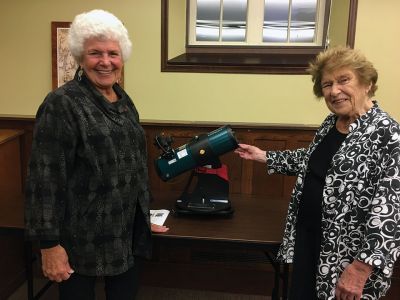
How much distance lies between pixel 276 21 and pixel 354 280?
1654 millimetres

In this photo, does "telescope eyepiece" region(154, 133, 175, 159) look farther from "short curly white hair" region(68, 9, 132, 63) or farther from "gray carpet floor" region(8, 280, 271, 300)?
"gray carpet floor" region(8, 280, 271, 300)

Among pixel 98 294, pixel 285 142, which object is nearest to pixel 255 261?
pixel 285 142

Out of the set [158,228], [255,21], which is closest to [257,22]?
[255,21]

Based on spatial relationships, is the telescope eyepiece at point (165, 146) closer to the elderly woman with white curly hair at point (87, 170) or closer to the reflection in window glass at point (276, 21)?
the elderly woman with white curly hair at point (87, 170)

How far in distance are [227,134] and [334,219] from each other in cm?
64

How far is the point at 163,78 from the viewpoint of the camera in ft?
7.82

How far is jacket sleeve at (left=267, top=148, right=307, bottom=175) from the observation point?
1.79 metres

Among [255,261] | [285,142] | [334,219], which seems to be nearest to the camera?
[334,219]

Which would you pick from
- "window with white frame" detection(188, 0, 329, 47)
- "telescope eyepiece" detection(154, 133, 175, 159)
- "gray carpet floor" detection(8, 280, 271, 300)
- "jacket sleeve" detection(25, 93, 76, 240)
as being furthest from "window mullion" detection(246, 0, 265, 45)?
"gray carpet floor" detection(8, 280, 271, 300)

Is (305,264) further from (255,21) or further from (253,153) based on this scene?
(255,21)

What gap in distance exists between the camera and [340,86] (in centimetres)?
138

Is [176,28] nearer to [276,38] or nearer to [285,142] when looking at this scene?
[276,38]

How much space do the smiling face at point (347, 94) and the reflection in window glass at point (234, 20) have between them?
1172 millimetres

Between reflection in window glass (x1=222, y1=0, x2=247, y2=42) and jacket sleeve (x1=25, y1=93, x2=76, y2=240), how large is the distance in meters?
1.44
